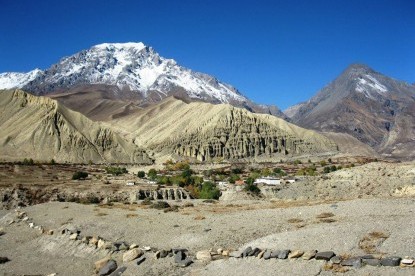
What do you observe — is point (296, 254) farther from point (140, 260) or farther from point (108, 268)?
point (108, 268)

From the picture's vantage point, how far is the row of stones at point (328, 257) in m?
14.1

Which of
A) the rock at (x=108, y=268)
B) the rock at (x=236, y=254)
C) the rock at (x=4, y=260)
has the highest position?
the rock at (x=236, y=254)

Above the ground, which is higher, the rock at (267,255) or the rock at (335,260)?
the rock at (335,260)

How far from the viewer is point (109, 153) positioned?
136m

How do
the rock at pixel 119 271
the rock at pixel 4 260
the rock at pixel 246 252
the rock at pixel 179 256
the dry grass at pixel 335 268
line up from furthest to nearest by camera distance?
the rock at pixel 4 260, the rock at pixel 119 271, the rock at pixel 179 256, the rock at pixel 246 252, the dry grass at pixel 335 268

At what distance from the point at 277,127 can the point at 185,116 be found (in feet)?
119

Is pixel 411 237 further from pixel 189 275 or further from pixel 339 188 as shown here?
pixel 339 188

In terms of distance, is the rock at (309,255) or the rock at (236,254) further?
the rock at (236,254)

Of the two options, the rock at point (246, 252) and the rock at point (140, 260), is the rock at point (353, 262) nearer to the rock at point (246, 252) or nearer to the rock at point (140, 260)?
the rock at point (246, 252)

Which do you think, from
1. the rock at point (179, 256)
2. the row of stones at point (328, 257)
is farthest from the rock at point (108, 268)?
the row of stones at point (328, 257)

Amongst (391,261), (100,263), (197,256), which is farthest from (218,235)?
Answer: (391,261)

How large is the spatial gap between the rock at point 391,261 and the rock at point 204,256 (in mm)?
6790

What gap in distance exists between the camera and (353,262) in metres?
14.6

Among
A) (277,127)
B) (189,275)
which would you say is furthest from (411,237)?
(277,127)
